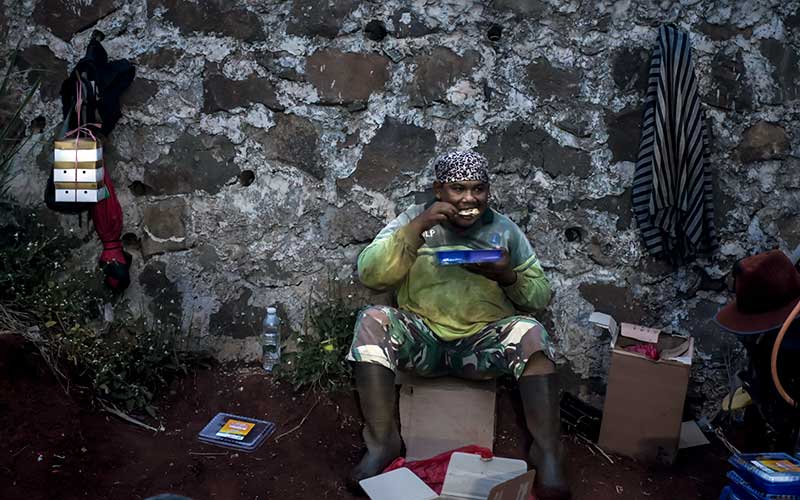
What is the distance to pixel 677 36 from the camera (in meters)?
3.21

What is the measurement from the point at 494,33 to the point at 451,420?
5.87 ft

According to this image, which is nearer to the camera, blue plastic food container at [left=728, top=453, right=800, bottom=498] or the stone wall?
blue plastic food container at [left=728, top=453, right=800, bottom=498]

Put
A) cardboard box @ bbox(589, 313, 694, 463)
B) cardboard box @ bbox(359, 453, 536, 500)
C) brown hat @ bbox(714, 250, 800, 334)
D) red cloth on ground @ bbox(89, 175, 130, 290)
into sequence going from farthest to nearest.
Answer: red cloth on ground @ bbox(89, 175, 130, 290), cardboard box @ bbox(589, 313, 694, 463), cardboard box @ bbox(359, 453, 536, 500), brown hat @ bbox(714, 250, 800, 334)

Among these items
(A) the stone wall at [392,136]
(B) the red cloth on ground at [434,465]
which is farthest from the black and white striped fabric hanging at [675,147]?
(B) the red cloth on ground at [434,465]

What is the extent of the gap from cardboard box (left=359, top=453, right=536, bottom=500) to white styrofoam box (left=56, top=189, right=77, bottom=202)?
1.83m

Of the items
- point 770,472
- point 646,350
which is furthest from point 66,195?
point 770,472

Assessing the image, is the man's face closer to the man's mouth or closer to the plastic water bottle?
the man's mouth

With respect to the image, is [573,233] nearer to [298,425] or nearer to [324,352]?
[324,352]

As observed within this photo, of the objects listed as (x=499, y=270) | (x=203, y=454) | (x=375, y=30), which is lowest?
(x=203, y=454)

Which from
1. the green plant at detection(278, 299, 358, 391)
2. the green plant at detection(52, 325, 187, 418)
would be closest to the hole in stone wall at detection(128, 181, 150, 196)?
the green plant at detection(52, 325, 187, 418)

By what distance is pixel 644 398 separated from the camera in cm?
304

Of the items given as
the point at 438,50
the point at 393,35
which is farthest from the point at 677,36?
the point at 393,35

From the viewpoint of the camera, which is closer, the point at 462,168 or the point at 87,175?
the point at 462,168

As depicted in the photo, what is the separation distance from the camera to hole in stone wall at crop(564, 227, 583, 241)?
345cm
